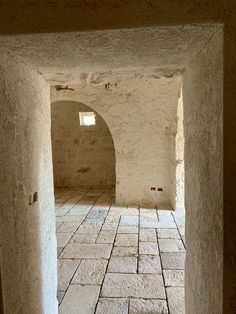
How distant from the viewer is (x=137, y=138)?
5.75 meters

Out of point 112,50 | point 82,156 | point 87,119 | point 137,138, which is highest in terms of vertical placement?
point 87,119

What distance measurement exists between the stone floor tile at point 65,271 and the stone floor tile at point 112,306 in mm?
417

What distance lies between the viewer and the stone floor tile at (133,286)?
8.02 feet

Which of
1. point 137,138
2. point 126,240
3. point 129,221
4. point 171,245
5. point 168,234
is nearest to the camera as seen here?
point 171,245

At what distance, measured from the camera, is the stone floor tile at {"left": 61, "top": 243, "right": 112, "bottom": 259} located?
129 inches

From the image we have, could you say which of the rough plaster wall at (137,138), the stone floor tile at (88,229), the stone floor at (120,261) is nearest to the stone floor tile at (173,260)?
the stone floor at (120,261)

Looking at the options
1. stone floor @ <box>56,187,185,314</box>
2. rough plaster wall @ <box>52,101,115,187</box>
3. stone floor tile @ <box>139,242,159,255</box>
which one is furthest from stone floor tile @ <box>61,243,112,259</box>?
rough plaster wall @ <box>52,101,115,187</box>

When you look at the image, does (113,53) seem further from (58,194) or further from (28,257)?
(58,194)

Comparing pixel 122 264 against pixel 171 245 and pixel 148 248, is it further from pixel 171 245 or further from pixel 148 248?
pixel 171 245

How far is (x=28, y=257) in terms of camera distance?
55.0 inches

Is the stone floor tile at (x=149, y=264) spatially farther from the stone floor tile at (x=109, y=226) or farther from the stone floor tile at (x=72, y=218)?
the stone floor tile at (x=72, y=218)

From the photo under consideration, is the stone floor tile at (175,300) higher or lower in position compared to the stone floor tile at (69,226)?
higher

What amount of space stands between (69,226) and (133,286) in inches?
81.8

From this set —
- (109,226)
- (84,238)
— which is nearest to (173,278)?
(84,238)
